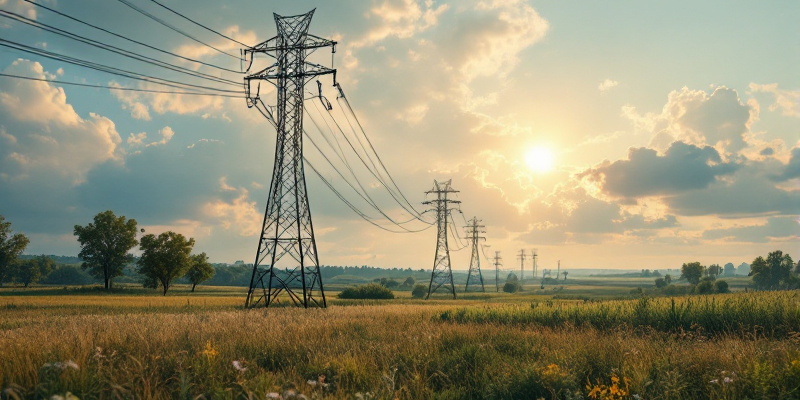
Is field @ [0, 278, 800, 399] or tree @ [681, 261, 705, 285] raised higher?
field @ [0, 278, 800, 399]

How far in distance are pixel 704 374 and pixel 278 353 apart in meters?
8.61

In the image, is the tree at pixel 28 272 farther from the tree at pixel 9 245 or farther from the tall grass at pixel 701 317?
the tall grass at pixel 701 317

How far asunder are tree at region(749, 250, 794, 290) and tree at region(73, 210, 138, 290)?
178 metres

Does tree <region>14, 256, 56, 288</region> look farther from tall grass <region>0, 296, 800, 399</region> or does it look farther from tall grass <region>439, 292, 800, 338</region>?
tall grass <region>0, 296, 800, 399</region>

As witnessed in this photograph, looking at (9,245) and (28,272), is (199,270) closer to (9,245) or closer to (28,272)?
(9,245)

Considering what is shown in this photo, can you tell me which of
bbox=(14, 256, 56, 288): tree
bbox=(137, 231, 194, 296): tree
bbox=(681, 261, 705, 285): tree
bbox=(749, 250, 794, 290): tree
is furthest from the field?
bbox=(681, 261, 705, 285): tree

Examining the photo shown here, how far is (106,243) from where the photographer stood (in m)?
78.3

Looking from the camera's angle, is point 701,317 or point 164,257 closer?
point 701,317

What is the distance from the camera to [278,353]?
10.2 metres

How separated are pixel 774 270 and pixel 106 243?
18508cm

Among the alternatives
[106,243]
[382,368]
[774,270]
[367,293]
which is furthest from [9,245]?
[774,270]

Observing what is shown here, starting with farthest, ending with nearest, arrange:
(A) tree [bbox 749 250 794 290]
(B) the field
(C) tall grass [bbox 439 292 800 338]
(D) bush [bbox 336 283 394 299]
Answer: (A) tree [bbox 749 250 794 290] < (D) bush [bbox 336 283 394 299] < (C) tall grass [bbox 439 292 800 338] < (B) the field

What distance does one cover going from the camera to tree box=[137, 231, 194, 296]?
2810 inches

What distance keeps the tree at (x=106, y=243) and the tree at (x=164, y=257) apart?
8432 mm
